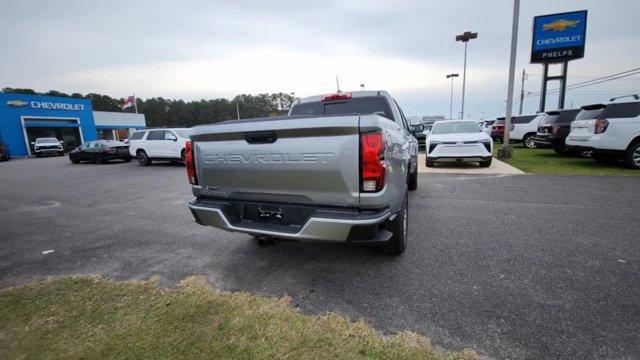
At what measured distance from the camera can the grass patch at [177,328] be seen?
7.00 feet

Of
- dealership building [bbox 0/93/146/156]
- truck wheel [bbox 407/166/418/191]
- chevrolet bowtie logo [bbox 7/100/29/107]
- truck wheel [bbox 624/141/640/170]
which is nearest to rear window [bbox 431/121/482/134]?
truck wheel [bbox 624/141/640/170]

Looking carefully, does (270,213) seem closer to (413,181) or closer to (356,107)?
(356,107)

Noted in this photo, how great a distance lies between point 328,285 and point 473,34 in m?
34.5

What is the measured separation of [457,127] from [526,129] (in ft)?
30.3

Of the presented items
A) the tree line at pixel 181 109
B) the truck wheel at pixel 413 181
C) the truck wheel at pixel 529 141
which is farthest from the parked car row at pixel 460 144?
the tree line at pixel 181 109

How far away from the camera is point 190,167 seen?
10.5 ft

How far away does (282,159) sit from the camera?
264 cm

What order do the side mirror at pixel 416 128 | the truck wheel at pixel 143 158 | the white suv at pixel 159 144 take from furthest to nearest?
the truck wheel at pixel 143 158, the white suv at pixel 159 144, the side mirror at pixel 416 128

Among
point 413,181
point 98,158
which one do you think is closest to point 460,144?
point 413,181

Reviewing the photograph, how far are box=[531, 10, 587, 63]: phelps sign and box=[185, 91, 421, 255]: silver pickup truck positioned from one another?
87.2 feet

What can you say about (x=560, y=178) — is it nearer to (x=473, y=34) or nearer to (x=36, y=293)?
(x=36, y=293)

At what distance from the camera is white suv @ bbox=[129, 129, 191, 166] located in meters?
14.1

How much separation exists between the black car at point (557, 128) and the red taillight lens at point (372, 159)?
1183cm

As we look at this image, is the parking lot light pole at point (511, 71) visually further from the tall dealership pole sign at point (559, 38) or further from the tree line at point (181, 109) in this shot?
the tree line at point (181, 109)
